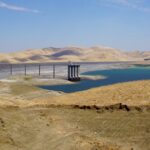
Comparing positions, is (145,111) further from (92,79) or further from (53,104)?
(92,79)

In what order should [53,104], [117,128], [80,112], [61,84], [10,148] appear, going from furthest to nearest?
[61,84] → [53,104] → [80,112] → [117,128] → [10,148]

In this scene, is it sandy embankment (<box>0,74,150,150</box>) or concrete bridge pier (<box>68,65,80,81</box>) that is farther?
concrete bridge pier (<box>68,65,80,81</box>)

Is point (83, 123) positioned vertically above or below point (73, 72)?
above

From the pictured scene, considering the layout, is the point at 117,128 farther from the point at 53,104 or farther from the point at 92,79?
the point at 92,79

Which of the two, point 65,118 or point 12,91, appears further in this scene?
point 12,91

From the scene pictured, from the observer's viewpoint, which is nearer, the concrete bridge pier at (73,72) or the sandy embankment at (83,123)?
the sandy embankment at (83,123)

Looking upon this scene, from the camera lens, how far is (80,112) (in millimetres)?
28922

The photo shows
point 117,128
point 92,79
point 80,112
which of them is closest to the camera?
point 117,128

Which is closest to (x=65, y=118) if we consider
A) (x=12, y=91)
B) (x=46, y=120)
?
(x=46, y=120)

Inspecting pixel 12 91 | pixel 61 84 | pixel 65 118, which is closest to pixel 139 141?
pixel 65 118

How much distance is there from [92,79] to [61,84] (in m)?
25.0

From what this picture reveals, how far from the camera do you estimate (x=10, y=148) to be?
1941 cm

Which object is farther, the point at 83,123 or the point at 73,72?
the point at 73,72

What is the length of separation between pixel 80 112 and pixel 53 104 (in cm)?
379
